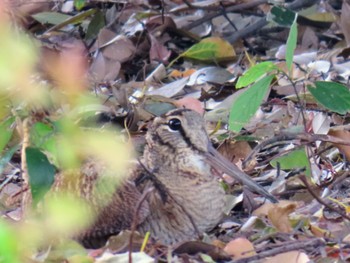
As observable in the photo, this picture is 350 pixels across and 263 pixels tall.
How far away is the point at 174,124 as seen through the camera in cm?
385

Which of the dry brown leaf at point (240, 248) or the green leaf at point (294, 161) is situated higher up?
the dry brown leaf at point (240, 248)

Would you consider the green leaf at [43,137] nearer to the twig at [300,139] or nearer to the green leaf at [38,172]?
the green leaf at [38,172]

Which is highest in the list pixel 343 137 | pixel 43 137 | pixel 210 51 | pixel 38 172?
pixel 43 137

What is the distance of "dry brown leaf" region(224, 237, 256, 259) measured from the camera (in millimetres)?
3191

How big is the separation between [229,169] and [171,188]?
0.93 feet

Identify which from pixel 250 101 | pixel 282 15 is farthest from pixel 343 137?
pixel 282 15

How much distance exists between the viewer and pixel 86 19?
22.0ft

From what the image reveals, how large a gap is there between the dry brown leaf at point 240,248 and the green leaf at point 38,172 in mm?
871

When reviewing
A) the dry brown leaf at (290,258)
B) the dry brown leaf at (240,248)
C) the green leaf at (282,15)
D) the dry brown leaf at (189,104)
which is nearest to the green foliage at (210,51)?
the green leaf at (282,15)

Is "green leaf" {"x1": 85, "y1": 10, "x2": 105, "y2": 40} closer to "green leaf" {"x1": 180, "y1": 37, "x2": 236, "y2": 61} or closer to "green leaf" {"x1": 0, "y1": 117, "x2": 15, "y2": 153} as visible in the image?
"green leaf" {"x1": 180, "y1": 37, "x2": 236, "y2": 61}

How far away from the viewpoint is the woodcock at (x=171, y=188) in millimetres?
3461

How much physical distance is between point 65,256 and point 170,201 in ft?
2.23

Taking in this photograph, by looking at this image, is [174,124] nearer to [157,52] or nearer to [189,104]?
[189,104]

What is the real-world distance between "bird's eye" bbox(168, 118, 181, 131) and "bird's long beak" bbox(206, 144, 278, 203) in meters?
0.16
